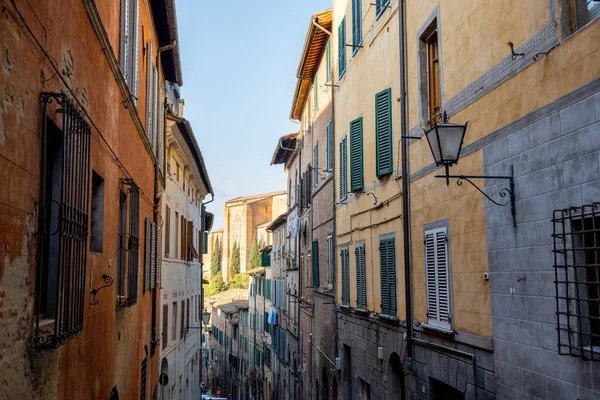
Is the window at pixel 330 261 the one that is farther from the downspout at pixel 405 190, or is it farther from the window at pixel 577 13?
the window at pixel 577 13

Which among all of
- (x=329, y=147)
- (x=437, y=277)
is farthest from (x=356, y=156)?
(x=437, y=277)

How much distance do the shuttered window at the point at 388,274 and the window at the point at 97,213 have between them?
6.27 meters

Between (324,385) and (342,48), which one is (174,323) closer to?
(324,385)

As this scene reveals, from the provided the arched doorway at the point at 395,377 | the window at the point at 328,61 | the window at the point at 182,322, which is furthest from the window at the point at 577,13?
the window at the point at 182,322

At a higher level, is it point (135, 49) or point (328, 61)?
point (328, 61)

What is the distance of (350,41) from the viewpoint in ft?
54.6

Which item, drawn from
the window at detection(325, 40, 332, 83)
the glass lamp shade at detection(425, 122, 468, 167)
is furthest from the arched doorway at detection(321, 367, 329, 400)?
the glass lamp shade at detection(425, 122, 468, 167)

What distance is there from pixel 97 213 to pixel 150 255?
6.10 m

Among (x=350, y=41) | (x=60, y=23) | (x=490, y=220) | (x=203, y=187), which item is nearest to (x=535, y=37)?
(x=490, y=220)

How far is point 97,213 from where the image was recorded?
7852mm

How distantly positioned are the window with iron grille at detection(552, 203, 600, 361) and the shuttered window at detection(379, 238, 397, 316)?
19.7ft

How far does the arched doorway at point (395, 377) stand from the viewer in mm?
12630

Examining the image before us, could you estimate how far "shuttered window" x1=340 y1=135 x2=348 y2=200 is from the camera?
16.9 m

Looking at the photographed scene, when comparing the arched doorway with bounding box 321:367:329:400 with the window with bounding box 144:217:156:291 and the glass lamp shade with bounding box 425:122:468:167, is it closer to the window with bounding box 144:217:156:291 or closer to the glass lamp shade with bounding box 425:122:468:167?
the window with bounding box 144:217:156:291
